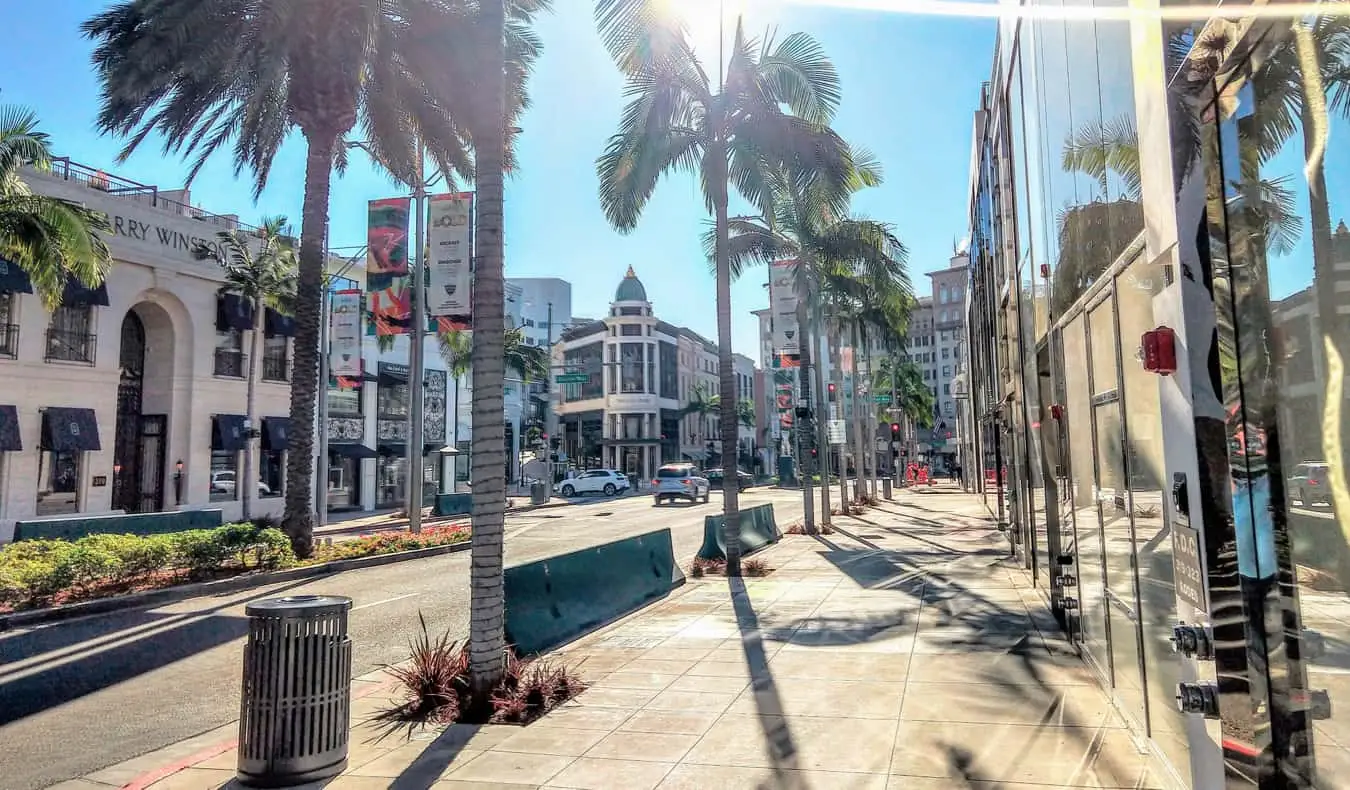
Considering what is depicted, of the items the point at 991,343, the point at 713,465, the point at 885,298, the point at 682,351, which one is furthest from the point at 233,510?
the point at 713,465

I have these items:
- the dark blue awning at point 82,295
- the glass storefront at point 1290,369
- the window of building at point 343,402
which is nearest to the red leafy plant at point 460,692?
the glass storefront at point 1290,369

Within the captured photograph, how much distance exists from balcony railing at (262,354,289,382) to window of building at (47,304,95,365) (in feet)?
23.6

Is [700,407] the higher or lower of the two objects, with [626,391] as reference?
lower

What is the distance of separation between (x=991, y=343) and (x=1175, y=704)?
42.0 feet

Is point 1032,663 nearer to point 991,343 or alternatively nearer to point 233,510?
point 991,343

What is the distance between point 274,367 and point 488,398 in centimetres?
3035

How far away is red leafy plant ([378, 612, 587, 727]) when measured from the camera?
252 inches

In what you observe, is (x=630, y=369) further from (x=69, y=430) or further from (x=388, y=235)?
(x=388, y=235)

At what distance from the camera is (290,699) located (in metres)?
5.06

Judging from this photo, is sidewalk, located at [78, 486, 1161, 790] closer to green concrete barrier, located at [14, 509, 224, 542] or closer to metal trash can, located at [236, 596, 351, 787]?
metal trash can, located at [236, 596, 351, 787]

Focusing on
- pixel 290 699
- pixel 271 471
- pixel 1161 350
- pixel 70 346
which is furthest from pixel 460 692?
pixel 271 471

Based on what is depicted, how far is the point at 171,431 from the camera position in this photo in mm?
29484

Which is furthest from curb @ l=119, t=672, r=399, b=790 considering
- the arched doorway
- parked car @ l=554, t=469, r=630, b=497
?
parked car @ l=554, t=469, r=630, b=497

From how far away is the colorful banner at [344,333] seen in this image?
26.7 m
